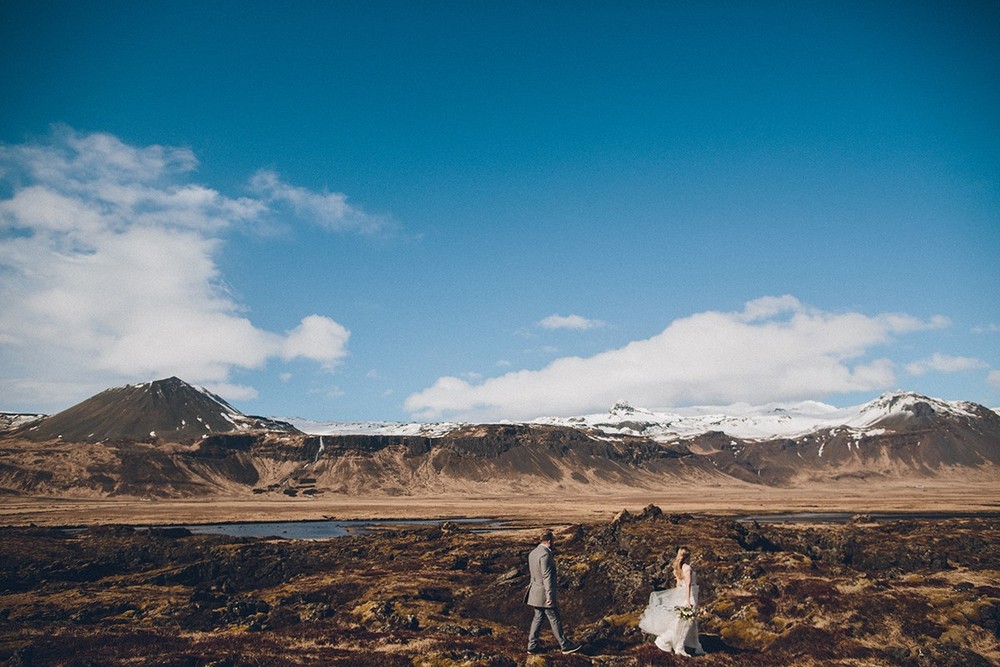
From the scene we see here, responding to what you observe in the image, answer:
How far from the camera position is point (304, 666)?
18625mm

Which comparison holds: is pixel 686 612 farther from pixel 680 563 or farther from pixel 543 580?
pixel 543 580

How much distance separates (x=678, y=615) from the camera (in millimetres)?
18000

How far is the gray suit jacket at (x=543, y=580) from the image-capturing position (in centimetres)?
1770

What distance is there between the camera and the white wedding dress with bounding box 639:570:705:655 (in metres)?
18.0

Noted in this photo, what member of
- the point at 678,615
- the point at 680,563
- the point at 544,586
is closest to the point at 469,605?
the point at 544,586

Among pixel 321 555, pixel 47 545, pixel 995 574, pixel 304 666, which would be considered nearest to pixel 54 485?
pixel 47 545

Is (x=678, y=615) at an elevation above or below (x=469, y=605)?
above

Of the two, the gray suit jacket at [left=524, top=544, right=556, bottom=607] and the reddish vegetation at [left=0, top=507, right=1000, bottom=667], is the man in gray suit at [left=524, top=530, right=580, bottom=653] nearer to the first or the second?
the gray suit jacket at [left=524, top=544, right=556, bottom=607]

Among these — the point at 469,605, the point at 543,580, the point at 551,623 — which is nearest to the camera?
the point at 543,580

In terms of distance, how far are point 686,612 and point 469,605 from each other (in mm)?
16379

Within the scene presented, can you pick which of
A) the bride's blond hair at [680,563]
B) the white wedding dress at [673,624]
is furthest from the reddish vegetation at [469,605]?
the bride's blond hair at [680,563]

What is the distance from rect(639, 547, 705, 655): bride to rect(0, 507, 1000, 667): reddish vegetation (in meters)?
0.52

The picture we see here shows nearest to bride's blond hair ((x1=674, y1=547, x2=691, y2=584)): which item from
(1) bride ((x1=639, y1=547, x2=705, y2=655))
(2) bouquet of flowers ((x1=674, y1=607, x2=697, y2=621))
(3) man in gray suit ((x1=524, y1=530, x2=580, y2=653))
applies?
(1) bride ((x1=639, y1=547, x2=705, y2=655))

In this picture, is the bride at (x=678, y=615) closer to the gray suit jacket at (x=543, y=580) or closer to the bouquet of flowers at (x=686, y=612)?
the bouquet of flowers at (x=686, y=612)
